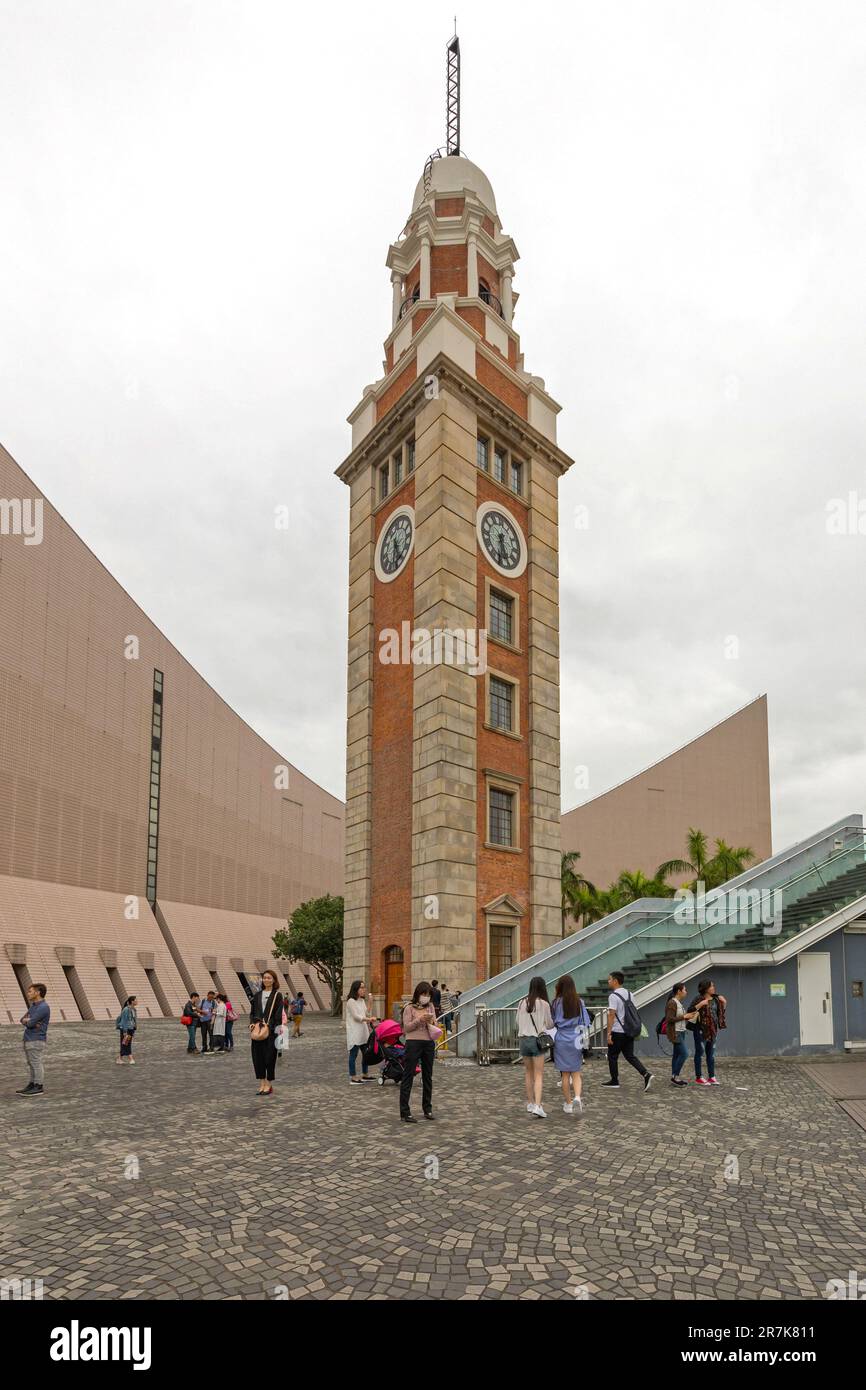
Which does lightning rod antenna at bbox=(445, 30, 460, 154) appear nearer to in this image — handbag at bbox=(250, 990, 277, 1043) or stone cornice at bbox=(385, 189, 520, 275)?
stone cornice at bbox=(385, 189, 520, 275)

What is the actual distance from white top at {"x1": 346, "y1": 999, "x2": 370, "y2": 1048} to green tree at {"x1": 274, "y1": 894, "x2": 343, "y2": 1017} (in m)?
28.3

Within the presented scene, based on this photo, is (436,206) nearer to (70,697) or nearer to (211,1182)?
(70,697)

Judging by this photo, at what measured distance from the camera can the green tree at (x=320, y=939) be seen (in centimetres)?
4184

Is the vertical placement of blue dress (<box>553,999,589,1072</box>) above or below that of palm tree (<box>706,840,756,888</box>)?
below

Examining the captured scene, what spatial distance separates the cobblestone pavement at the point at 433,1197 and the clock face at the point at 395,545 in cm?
1959

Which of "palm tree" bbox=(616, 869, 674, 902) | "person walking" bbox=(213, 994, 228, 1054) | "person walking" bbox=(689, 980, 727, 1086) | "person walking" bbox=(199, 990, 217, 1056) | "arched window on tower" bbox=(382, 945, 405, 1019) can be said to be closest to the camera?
"person walking" bbox=(689, 980, 727, 1086)

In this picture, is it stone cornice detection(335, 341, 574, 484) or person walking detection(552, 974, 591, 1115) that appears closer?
person walking detection(552, 974, 591, 1115)

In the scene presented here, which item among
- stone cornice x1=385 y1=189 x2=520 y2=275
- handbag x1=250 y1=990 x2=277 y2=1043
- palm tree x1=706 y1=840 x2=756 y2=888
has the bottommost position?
handbag x1=250 y1=990 x2=277 y2=1043

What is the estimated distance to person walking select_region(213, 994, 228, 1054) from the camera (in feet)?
64.7

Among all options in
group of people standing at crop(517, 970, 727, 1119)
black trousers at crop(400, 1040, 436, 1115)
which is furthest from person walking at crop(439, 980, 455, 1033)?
black trousers at crop(400, 1040, 436, 1115)

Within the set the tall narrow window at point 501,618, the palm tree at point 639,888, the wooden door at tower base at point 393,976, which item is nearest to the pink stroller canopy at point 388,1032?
the wooden door at tower base at point 393,976
